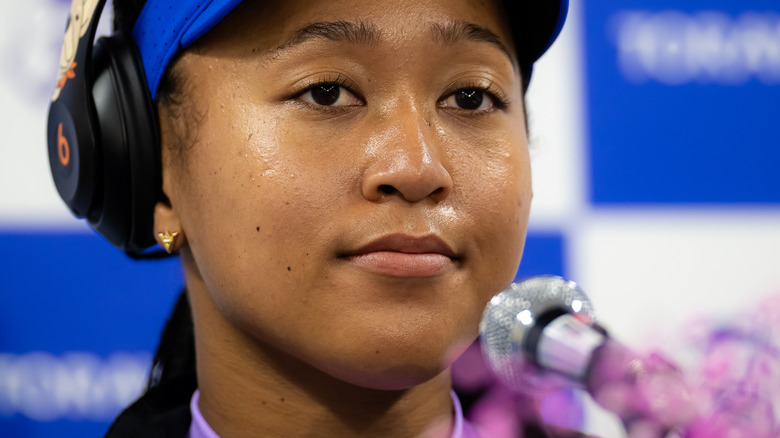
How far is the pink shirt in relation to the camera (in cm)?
109

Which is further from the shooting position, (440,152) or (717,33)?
(717,33)

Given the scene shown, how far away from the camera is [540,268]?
1854 mm

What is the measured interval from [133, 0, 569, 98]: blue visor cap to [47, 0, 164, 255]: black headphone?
23 mm

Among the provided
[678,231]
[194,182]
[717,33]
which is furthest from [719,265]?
[194,182]

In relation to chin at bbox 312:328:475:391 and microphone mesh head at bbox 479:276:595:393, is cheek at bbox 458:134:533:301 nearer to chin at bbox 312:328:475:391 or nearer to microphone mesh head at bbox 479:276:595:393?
chin at bbox 312:328:475:391

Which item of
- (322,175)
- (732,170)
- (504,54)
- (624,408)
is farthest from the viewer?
(732,170)

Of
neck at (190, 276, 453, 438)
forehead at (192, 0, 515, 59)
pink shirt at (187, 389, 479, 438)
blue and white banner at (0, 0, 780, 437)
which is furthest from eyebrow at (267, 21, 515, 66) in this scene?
blue and white banner at (0, 0, 780, 437)

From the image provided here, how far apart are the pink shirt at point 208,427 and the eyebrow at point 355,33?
1.62ft

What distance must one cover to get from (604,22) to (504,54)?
94cm

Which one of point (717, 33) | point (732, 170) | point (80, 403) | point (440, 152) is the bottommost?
point (80, 403)

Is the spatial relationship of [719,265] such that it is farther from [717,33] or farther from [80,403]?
[80,403]

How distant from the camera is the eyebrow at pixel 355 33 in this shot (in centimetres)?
92

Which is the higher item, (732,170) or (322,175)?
(322,175)

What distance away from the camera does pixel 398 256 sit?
0.87 metres
